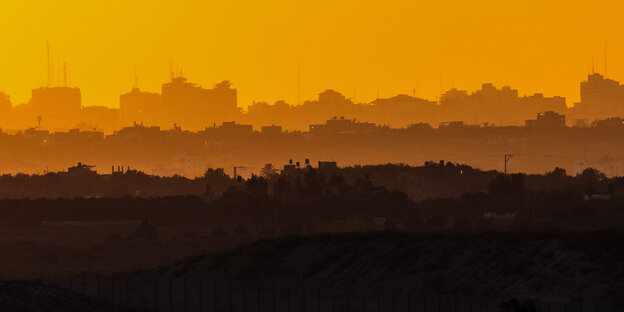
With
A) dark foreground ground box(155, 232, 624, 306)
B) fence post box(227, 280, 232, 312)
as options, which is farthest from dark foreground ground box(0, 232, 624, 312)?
dark foreground ground box(155, 232, 624, 306)

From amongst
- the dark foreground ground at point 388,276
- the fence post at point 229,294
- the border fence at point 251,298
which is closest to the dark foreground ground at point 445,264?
the dark foreground ground at point 388,276

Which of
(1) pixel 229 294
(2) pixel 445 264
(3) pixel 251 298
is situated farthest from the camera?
(2) pixel 445 264

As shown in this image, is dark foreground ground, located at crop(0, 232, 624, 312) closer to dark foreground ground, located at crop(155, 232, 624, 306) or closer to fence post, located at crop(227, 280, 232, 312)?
fence post, located at crop(227, 280, 232, 312)

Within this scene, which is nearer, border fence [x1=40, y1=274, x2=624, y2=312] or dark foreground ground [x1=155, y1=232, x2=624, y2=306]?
border fence [x1=40, y1=274, x2=624, y2=312]

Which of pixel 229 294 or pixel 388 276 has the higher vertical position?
pixel 388 276

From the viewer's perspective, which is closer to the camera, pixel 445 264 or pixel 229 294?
pixel 229 294

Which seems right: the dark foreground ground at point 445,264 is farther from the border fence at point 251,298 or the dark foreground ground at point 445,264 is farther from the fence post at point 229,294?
the fence post at point 229,294

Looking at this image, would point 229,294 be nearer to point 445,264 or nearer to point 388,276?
point 388,276

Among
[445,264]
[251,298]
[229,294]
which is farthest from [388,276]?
[229,294]

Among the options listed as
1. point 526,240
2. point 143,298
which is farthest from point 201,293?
point 526,240
